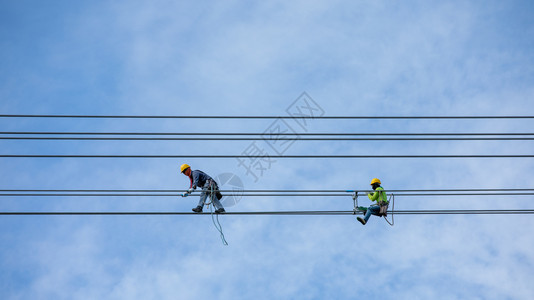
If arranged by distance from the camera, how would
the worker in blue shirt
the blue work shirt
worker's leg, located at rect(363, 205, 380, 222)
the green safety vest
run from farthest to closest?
the green safety vest → worker's leg, located at rect(363, 205, 380, 222) → the blue work shirt → the worker in blue shirt

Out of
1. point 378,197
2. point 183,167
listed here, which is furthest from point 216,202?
point 378,197

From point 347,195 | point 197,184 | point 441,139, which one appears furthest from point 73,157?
point 441,139

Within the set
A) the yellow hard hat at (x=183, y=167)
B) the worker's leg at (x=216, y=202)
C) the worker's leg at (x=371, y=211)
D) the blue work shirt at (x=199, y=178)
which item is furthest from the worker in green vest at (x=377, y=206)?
the yellow hard hat at (x=183, y=167)

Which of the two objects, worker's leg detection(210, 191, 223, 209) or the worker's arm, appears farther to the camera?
the worker's arm

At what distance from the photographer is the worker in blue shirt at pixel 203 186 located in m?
15.3

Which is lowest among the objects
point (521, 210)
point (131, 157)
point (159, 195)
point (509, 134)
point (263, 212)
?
point (521, 210)

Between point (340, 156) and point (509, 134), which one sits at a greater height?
point (340, 156)

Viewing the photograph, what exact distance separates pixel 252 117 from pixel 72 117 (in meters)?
4.43

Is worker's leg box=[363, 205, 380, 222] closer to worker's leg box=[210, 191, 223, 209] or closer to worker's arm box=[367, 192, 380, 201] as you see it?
worker's arm box=[367, 192, 380, 201]

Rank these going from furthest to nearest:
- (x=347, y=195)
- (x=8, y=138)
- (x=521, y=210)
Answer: (x=347, y=195) < (x=521, y=210) < (x=8, y=138)

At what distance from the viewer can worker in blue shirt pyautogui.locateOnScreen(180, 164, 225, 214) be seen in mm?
15328

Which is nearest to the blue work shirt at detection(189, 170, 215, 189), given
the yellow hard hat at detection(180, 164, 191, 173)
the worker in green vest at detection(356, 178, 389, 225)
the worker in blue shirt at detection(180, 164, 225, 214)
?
the worker in blue shirt at detection(180, 164, 225, 214)

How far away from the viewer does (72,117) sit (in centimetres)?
1373

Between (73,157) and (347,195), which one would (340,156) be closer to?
(347,195)
